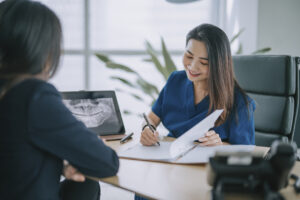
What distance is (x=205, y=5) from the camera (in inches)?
129

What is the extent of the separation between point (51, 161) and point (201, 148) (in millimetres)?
555

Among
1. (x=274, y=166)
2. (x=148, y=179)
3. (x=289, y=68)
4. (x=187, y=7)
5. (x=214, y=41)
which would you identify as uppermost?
(x=187, y=7)

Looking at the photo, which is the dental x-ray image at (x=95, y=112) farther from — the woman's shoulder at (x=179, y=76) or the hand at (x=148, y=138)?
the woman's shoulder at (x=179, y=76)

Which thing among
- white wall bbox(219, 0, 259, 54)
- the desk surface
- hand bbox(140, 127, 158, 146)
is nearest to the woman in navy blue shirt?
hand bbox(140, 127, 158, 146)

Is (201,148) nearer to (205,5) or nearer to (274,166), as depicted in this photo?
(274,166)

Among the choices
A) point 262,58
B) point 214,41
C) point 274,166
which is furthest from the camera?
point 262,58

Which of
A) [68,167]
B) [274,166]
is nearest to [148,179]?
[68,167]

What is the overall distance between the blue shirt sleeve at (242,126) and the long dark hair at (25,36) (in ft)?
2.89

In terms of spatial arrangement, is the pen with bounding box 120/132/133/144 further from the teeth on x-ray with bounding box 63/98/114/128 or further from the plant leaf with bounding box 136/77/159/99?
the plant leaf with bounding box 136/77/159/99

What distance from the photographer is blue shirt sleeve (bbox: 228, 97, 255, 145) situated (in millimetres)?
1340

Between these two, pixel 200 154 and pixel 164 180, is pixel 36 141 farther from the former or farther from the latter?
pixel 200 154

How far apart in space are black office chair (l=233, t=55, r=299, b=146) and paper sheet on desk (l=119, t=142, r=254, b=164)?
510 millimetres

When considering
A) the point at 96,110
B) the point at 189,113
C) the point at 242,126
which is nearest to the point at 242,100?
the point at 242,126

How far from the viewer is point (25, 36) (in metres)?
0.77
